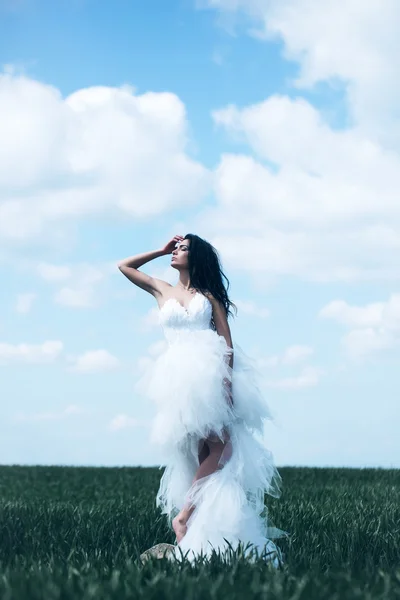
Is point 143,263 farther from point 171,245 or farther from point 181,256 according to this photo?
point 181,256

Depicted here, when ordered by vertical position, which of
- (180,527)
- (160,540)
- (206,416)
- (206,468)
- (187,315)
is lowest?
(160,540)

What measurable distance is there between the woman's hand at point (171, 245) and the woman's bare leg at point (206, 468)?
1.87 meters

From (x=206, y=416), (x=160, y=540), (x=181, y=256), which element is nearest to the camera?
(x=206, y=416)

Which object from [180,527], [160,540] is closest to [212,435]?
[180,527]

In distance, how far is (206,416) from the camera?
662cm

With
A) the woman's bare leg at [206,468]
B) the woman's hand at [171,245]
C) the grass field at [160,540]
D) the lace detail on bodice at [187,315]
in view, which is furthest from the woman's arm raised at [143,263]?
the grass field at [160,540]

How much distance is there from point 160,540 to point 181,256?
3.24m

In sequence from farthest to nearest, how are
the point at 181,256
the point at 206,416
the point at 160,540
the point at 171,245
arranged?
the point at 160,540
the point at 171,245
the point at 181,256
the point at 206,416

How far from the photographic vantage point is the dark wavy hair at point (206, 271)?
7.02 metres

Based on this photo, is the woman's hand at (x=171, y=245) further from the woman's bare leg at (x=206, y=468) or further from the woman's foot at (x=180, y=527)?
the woman's foot at (x=180, y=527)

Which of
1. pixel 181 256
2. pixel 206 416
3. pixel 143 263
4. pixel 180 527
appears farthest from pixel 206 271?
pixel 180 527

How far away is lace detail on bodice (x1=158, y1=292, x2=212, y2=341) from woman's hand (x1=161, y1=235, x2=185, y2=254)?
0.65m

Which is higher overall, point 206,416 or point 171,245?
point 171,245

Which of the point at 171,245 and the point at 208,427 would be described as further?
the point at 171,245
